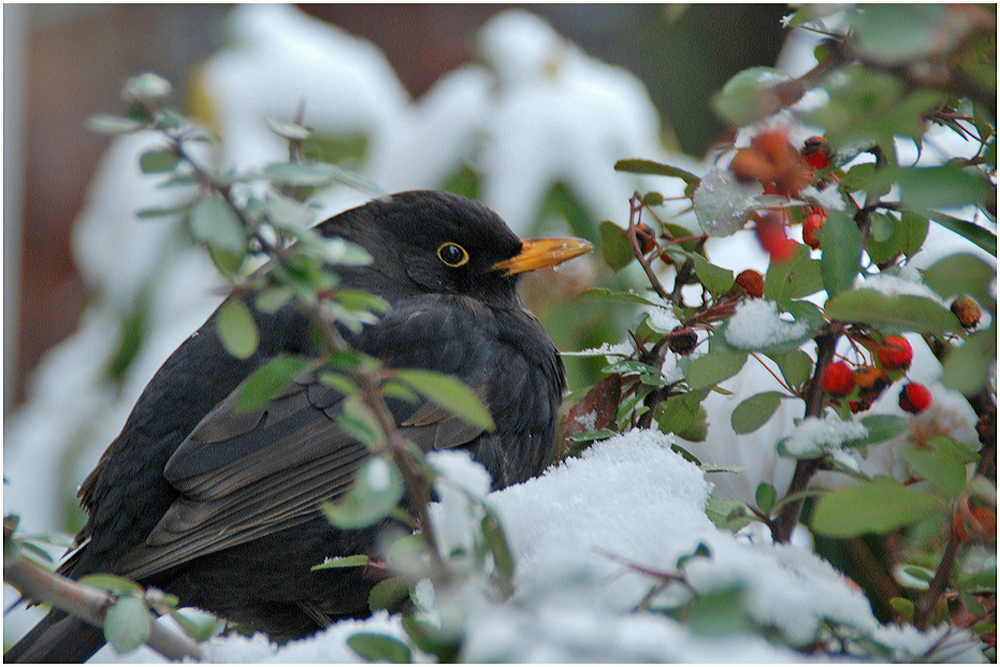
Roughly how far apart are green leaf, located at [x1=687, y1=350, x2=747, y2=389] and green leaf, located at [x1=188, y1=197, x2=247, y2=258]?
0.45 meters

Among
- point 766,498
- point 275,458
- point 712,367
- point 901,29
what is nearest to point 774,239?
point 712,367

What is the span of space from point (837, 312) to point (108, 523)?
1142 mm

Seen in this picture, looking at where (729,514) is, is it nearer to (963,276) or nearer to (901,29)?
(963,276)

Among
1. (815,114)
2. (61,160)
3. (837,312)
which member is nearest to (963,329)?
(837,312)

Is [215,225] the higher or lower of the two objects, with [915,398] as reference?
higher

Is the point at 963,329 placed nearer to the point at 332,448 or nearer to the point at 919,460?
the point at 919,460

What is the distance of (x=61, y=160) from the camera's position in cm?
463

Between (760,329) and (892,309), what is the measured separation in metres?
0.14

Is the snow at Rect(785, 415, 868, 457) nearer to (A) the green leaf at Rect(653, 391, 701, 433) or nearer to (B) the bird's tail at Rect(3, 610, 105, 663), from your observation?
(A) the green leaf at Rect(653, 391, 701, 433)

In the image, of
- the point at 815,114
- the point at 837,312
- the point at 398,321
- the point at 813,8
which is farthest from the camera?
the point at 398,321

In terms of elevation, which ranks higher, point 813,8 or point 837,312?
point 813,8

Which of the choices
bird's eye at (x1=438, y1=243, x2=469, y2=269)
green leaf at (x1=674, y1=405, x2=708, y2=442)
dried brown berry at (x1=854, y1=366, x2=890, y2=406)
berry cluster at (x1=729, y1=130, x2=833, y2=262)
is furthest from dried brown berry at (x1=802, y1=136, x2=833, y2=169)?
bird's eye at (x1=438, y1=243, x2=469, y2=269)

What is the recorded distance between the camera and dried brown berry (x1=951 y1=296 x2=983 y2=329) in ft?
2.56

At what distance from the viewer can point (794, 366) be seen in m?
0.91
